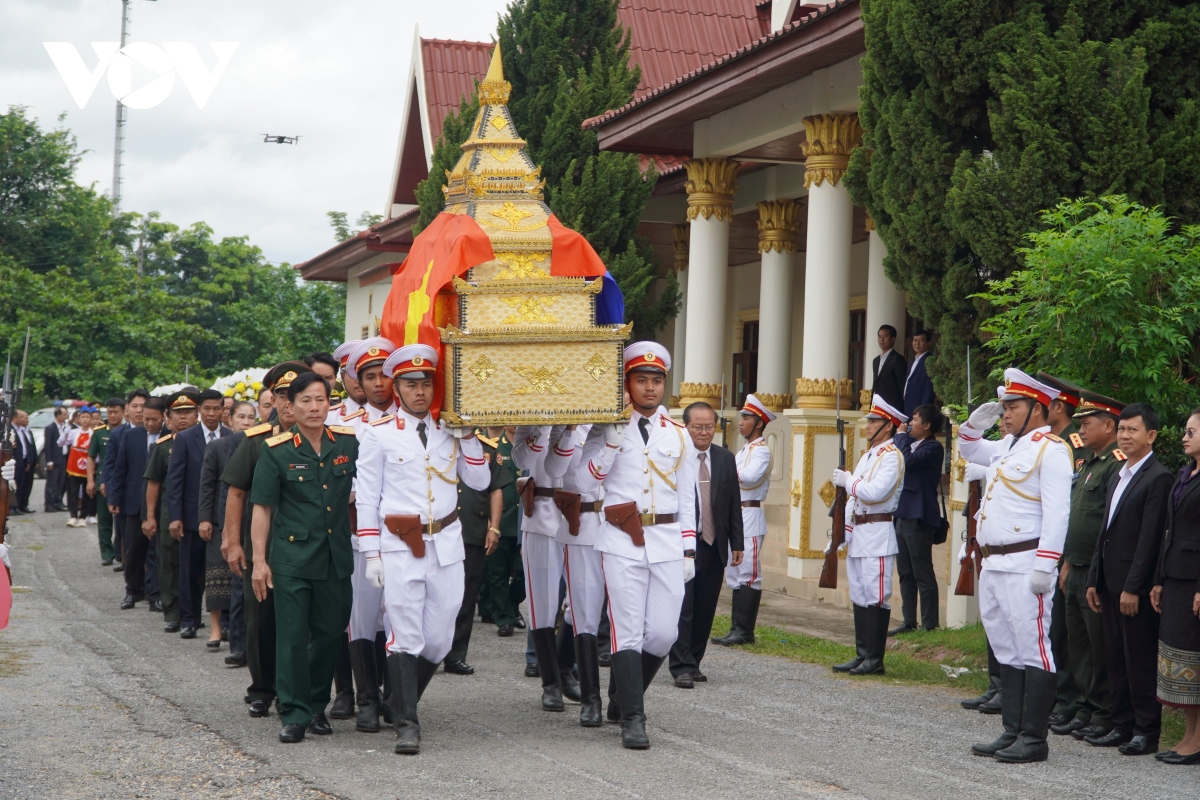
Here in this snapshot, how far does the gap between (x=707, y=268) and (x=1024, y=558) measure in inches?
406

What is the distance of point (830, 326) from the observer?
48.0 ft

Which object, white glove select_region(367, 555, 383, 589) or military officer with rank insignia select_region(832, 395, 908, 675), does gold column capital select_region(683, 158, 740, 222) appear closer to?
military officer with rank insignia select_region(832, 395, 908, 675)

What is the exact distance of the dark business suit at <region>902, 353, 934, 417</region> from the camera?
527 inches

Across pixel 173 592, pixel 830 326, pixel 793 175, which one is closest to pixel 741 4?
pixel 793 175

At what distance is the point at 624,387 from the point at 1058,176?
4517mm

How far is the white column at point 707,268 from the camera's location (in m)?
17.3

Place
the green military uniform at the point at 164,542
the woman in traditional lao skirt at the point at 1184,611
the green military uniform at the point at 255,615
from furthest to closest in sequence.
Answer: the green military uniform at the point at 164,542
the green military uniform at the point at 255,615
the woman in traditional lao skirt at the point at 1184,611

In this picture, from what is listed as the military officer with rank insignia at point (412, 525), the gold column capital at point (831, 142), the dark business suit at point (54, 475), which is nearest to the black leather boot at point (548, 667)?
the military officer with rank insignia at point (412, 525)

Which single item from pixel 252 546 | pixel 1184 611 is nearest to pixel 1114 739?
pixel 1184 611

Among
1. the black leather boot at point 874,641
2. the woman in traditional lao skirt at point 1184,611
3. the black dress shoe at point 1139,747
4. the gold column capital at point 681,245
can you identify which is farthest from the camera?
the gold column capital at point 681,245

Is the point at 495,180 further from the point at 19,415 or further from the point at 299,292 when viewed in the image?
the point at 299,292

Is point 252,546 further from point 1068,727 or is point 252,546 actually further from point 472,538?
point 1068,727

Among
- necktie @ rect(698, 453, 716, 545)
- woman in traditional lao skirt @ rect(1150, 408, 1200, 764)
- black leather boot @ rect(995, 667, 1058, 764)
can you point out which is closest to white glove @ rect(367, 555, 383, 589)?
black leather boot @ rect(995, 667, 1058, 764)

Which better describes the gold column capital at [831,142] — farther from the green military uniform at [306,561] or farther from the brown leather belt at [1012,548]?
the green military uniform at [306,561]
